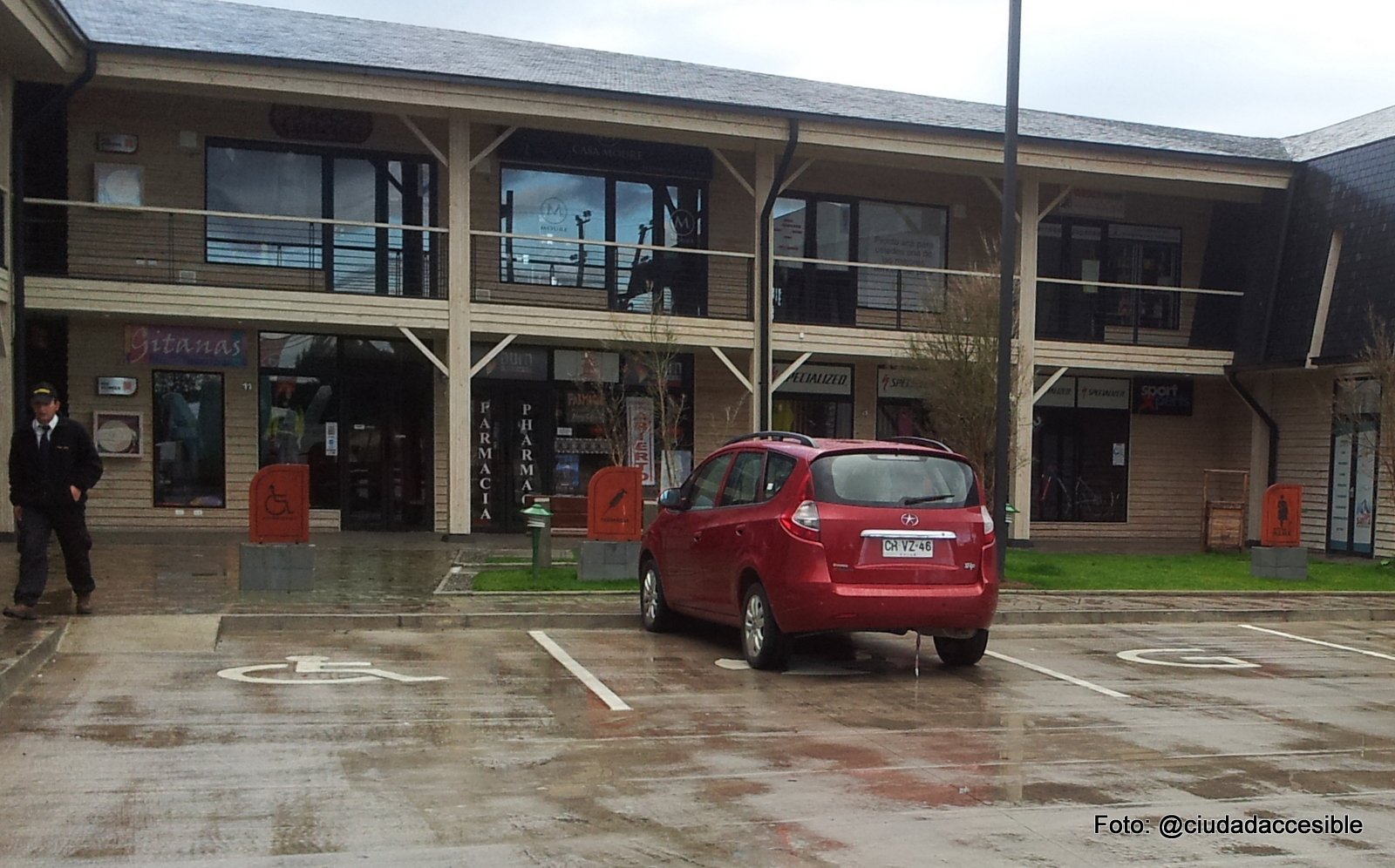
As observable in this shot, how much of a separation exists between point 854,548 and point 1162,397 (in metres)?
17.2

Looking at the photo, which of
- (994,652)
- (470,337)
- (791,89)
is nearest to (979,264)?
(791,89)

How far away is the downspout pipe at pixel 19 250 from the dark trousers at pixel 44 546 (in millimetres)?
7128

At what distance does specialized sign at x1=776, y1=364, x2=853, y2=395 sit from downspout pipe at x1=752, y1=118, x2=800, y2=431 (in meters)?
1.94

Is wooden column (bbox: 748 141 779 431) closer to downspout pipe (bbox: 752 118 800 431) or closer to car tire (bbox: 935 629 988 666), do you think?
downspout pipe (bbox: 752 118 800 431)

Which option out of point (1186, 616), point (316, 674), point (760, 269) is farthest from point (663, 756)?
point (760, 269)

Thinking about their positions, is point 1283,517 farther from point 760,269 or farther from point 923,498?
point 923,498

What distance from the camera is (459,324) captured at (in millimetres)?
17953

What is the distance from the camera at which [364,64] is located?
1678 centimetres

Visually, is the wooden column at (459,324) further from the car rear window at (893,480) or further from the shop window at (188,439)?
the car rear window at (893,480)

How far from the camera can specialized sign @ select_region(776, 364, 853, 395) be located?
21672mm

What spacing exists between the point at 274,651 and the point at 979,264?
16.0 metres

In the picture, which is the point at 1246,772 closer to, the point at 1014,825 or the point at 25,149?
the point at 1014,825

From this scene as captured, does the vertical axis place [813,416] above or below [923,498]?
above

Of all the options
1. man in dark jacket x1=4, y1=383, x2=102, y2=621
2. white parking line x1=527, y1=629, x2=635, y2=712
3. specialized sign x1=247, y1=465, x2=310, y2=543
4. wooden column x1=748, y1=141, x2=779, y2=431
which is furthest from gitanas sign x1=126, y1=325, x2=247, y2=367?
white parking line x1=527, y1=629, x2=635, y2=712
